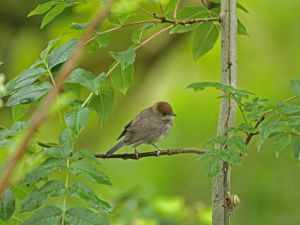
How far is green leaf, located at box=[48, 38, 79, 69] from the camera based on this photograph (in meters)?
1.43

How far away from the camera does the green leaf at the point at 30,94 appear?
135cm

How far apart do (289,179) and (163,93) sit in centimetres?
106

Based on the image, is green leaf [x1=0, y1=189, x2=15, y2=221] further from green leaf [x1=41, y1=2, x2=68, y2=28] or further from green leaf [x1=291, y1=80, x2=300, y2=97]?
green leaf [x1=291, y1=80, x2=300, y2=97]

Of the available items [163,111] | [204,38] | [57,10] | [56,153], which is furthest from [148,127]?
[56,153]

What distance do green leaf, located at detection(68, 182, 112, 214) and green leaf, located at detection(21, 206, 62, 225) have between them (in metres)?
0.04

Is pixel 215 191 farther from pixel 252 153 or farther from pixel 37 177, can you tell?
pixel 252 153

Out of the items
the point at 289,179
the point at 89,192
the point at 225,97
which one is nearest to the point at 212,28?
the point at 225,97

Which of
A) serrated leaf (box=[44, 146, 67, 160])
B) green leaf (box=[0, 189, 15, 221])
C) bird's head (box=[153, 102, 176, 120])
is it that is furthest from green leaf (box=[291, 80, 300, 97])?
bird's head (box=[153, 102, 176, 120])

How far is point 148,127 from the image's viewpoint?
9.68 ft

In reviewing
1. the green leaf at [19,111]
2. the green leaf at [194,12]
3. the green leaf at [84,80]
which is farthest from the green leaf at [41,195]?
the green leaf at [194,12]

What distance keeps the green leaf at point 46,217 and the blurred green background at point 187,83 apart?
3.50 meters

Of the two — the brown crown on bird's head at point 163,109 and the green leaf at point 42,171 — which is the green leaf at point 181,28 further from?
the brown crown on bird's head at point 163,109

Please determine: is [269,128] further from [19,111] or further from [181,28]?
[19,111]

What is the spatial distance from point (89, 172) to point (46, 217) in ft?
0.36
